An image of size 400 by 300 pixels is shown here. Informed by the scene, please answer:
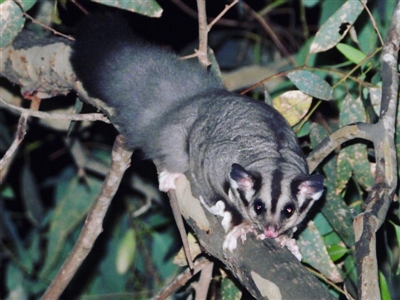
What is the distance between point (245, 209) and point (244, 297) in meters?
Answer: 1.22

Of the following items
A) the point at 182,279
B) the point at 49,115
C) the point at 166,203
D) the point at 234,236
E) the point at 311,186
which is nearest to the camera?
the point at 234,236

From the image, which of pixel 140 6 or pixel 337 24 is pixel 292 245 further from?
pixel 140 6

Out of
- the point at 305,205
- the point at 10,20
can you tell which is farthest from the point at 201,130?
the point at 10,20

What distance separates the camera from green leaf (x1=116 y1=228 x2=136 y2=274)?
5.99 meters

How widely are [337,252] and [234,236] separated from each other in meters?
1.20

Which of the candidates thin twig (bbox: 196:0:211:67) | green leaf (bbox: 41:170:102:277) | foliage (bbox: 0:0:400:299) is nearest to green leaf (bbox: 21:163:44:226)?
foliage (bbox: 0:0:400:299)

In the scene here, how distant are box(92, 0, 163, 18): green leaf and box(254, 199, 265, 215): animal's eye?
145 centimetres

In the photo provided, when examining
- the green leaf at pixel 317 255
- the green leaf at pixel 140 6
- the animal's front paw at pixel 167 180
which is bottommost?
the green leaf at pixel 317 255

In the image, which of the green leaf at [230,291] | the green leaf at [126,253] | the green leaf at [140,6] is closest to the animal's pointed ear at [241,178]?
the green leaf at [230,291]

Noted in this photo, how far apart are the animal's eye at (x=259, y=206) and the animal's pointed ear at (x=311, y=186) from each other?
197mm

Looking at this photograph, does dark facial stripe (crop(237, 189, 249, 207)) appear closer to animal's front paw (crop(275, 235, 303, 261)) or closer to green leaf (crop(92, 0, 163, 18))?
animal's front paw (crop(275, 235, 303, 261))

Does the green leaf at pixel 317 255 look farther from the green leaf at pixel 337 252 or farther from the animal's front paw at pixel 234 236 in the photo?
the animal's front paw at pixel 234 236

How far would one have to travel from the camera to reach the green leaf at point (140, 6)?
427cm

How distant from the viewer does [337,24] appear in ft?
14.1
